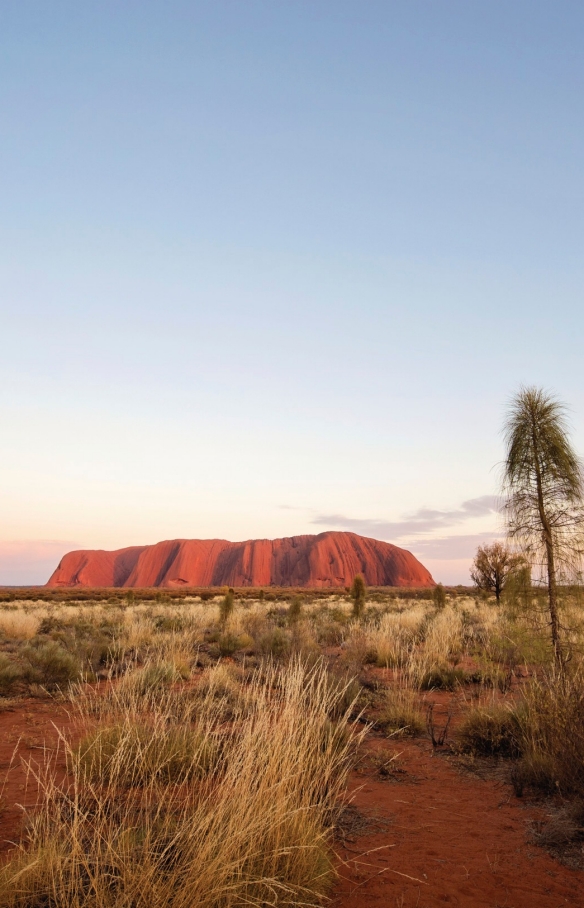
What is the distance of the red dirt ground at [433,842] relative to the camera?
131 inches

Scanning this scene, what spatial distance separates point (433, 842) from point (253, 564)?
12813cm

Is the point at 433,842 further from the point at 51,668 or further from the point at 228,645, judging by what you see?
the point at 228,645

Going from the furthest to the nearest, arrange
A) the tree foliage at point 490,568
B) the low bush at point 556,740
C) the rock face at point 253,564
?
the rock face at point 253,564, the tree foliage at point 490,568, the low bush at point 556,740

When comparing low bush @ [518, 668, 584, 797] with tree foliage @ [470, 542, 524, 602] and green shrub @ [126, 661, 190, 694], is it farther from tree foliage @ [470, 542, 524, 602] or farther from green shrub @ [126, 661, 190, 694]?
tree foliage @ [470, 542, 524, 602]

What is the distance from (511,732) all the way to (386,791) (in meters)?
1.93

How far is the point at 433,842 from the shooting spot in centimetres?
403

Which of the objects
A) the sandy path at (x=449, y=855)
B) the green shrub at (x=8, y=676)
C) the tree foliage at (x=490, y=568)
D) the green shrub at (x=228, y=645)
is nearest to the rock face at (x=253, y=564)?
the tree foliage at (x=490, y=568)

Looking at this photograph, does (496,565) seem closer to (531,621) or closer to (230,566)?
(531,621)

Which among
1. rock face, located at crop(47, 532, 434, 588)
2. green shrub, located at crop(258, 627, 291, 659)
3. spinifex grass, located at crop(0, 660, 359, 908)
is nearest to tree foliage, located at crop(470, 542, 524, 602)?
green shrub, located at crop(258, 627, 291, 659)

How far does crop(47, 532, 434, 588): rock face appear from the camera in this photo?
123m

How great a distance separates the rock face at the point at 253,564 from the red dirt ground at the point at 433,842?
114 meters

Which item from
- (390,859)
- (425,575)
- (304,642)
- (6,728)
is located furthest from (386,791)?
(425,575)

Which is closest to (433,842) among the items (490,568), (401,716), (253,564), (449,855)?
(449,855)

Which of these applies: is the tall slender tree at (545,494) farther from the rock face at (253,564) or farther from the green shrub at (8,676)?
the rock face at (253,564)
